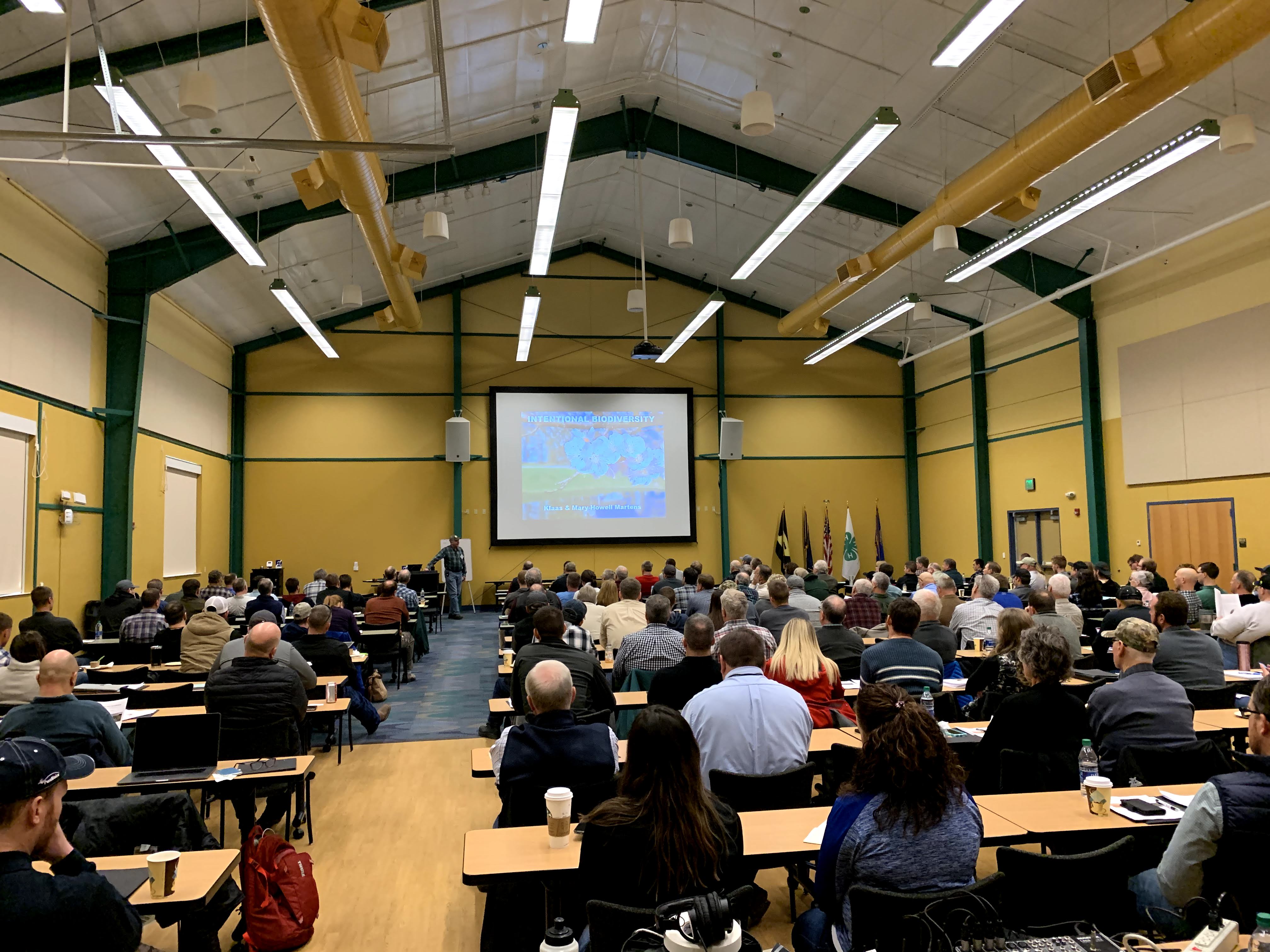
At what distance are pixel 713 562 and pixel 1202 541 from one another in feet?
27.5

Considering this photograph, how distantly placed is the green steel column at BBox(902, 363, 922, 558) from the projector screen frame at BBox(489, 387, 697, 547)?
14.8ft

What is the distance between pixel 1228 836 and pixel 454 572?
13544mm

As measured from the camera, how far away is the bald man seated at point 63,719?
11.5 feet

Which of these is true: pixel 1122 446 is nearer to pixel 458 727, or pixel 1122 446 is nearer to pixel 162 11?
pixel 458 727

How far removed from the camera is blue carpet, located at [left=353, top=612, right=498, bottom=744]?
709 centimetres

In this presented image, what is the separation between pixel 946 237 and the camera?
9344mm

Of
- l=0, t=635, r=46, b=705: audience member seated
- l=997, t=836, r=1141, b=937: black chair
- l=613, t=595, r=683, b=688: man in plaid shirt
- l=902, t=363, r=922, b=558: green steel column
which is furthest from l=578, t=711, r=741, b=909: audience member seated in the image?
l=902, t=363, r=922, b=558: green steel column

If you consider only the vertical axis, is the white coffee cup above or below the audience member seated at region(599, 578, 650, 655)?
below

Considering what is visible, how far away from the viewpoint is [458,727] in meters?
7.23

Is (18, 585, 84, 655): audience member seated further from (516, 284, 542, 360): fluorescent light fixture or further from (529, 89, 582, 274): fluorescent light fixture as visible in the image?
(516, 284, 542, 360): fluorescent light fixture

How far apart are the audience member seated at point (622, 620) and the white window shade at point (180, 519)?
8254 mm

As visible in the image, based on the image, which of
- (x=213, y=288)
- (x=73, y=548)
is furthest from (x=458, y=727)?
(x=213, y=288)

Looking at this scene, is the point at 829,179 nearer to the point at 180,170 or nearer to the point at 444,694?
the point at 180,170

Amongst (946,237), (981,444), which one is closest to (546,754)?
(946,237)
